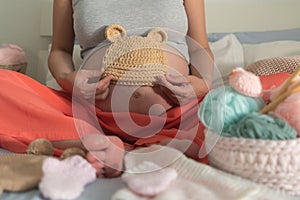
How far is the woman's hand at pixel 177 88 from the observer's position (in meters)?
0.89

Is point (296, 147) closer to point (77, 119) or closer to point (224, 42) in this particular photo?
point (77, 119)

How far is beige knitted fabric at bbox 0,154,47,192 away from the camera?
0.57 meters

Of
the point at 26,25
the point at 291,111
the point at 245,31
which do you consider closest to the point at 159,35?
the point at 291,111

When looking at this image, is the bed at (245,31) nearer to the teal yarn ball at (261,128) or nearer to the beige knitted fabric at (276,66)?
the beige knitted fabric at (276,66)

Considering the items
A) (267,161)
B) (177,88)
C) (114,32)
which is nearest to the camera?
(267,161)

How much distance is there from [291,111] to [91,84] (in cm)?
46

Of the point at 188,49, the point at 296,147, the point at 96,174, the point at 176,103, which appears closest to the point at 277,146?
the point at 296,147

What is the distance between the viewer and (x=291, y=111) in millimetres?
571

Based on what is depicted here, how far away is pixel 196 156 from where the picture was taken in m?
0.68

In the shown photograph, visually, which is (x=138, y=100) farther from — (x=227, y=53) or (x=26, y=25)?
(x=26, y=25)

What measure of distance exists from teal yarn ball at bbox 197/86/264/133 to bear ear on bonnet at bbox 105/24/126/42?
0.45 meters

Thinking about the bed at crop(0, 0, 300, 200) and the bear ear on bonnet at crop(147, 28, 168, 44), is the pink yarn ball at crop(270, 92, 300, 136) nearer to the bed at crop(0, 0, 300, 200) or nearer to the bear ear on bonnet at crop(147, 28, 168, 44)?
the bear ear on bonnet at crop(147, 28, 168, 44)

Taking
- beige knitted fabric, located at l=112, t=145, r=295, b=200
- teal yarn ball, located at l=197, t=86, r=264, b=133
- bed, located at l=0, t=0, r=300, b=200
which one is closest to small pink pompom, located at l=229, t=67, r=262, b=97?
teal yarn ball, located at l=197, t=86, r=264, b=133

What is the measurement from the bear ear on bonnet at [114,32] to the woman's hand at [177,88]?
0.16m
